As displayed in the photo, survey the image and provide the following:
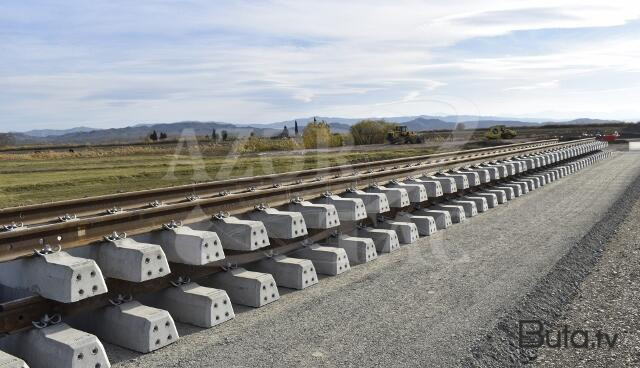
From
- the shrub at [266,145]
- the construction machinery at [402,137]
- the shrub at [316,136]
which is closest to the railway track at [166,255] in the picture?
the shrub at [266,145]

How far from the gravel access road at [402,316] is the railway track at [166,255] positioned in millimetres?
220

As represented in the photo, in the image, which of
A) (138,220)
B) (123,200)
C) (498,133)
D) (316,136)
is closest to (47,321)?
(138,220)

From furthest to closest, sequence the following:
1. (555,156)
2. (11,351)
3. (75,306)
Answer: (555,156), (75,306), (11,351)

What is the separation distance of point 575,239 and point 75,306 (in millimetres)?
7765

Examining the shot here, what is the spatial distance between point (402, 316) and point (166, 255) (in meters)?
2.44

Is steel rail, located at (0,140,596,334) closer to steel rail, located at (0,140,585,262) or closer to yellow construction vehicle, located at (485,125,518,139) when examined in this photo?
steel rail, located at (0,140,585,262)

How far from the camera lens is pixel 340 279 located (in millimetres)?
7000

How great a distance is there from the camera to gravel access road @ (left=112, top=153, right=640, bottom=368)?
4668 millimetres

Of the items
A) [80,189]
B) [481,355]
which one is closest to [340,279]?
[481,355]

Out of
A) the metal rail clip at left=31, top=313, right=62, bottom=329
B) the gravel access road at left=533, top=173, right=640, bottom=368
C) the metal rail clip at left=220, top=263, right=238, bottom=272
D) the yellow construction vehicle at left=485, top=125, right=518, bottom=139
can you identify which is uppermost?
the metal rail clip at left=31, top=313, right=62, bottom=329

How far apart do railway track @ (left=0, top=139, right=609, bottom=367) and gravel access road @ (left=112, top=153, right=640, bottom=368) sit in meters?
0.22

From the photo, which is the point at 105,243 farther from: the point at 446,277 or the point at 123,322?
the point at 446,277

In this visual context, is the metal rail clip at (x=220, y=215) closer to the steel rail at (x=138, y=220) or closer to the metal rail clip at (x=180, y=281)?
the steel rail at (x=138, y=220)

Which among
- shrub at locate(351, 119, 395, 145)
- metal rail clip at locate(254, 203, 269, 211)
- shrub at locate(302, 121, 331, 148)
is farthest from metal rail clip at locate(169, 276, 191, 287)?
shrub at locate(351, 119, 395, 145)
